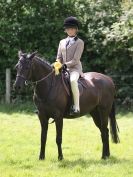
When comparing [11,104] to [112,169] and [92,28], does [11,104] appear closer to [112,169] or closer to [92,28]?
[92,28]

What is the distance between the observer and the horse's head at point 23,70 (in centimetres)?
808

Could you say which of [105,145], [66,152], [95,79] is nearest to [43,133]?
[66,152]

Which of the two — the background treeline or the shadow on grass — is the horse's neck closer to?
the shadow on grass

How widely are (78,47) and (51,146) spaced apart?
2.67 metres

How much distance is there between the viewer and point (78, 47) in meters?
8.90

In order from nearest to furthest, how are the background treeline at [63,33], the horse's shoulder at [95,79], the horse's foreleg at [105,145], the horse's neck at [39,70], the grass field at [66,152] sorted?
the grass field at [66,152] < the horse's neck at [39,70] < the horse's foreleg at [105,145] < the horse's shoulder at [95,79] < the background treeline at [63,33]

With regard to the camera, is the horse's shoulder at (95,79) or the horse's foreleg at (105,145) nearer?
the horse's foreleg at (105,145)

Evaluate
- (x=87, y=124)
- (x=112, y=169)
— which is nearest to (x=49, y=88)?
(x=112, y=169)

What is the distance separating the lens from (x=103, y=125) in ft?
30.9

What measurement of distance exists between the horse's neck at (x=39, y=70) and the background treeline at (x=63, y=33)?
8.98 metres

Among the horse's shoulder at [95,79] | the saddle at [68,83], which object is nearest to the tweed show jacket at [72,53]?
the saddle at [68,83]

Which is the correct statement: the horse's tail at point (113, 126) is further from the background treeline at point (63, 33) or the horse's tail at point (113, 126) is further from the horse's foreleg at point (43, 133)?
the background treeline at point (63, 33)

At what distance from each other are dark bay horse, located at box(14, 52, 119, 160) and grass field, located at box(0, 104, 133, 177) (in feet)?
1.38

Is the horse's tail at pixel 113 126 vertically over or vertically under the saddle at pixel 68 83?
under
